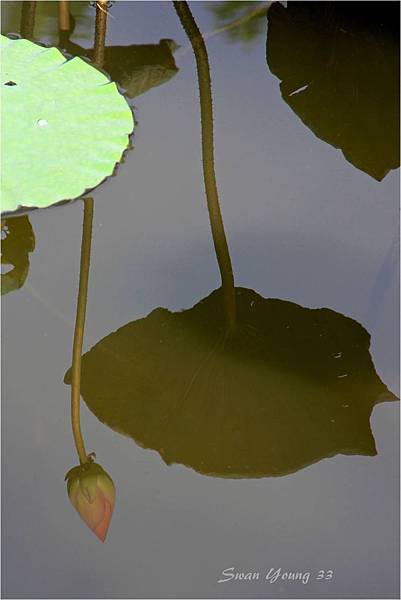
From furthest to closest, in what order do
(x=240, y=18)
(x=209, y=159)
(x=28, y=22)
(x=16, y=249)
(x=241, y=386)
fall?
1. (x=240, y=18)
2. (x=28, y=22)
3. (x=209, y=159)
4. (x=16, y=249)
5. (x=241, y=386)

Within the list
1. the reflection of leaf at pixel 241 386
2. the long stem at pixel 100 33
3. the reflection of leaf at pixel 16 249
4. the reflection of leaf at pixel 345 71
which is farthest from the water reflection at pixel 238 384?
the long stem at pixel 100 33

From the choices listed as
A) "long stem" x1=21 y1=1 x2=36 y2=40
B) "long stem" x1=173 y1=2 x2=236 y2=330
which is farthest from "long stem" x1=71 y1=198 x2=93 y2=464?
"long stem" x1=21 y1=1 x2=36 y2=40

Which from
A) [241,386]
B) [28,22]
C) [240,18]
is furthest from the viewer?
[240,18]

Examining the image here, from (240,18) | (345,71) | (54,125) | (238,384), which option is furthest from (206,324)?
(240,18)

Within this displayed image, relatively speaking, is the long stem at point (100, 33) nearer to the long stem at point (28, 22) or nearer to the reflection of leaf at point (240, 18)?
the long stem at point (28, 22)

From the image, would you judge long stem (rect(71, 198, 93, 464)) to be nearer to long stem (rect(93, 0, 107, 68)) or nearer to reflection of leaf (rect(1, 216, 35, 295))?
reflection of leaf (rect(1, 216, 35, 295))

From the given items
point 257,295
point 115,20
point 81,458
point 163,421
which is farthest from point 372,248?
point 115,20

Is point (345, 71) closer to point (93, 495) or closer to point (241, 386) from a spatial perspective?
point (241, 386)
